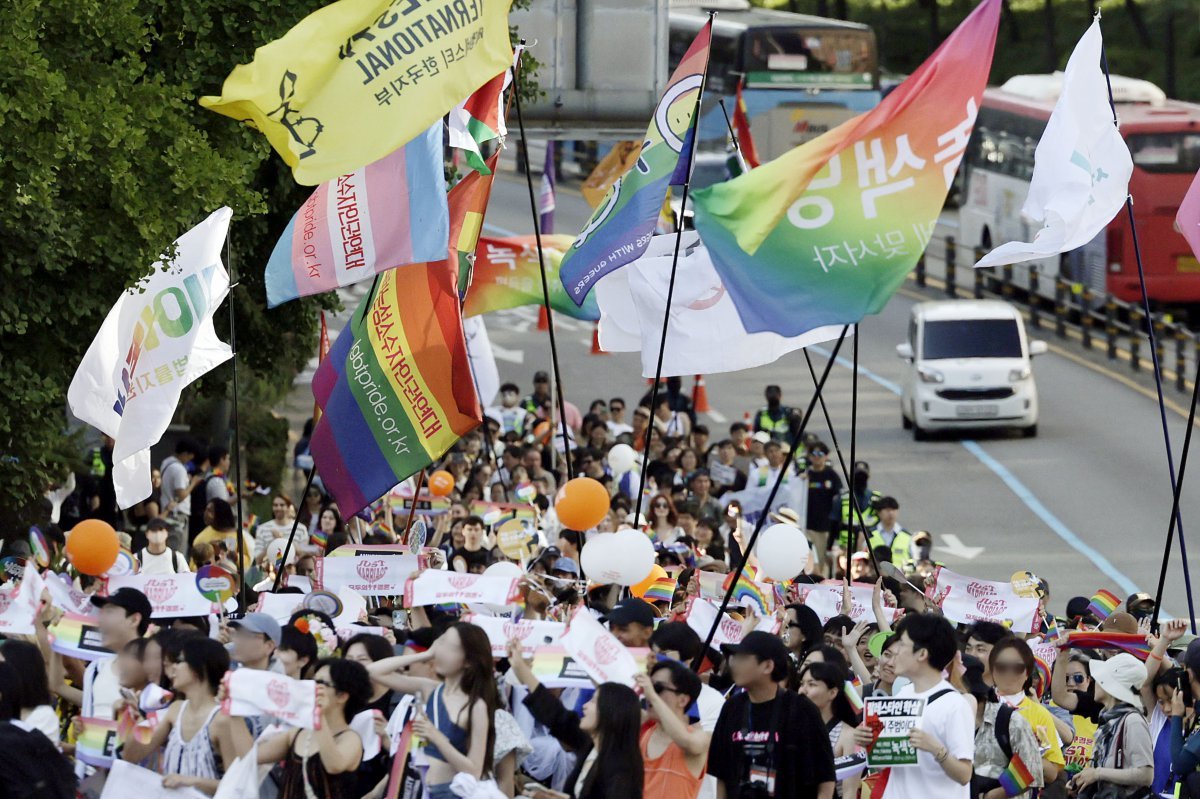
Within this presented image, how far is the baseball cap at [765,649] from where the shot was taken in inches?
324

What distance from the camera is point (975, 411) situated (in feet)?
95.7

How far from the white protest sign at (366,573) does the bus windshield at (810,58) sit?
29574 mm

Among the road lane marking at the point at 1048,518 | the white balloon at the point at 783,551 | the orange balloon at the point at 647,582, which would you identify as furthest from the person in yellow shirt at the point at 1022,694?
the road lane marking at the point at 1048,518

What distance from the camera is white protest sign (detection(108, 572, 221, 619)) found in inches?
435

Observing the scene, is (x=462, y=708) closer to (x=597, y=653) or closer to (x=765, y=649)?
(x=597, y=653)

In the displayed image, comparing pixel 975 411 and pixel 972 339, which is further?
pixel 972 339

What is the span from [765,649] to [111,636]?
296cm

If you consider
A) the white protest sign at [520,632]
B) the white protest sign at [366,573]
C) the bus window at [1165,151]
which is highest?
the white protest sign at [520,632]

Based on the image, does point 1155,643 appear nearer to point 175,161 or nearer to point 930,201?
point 930,201

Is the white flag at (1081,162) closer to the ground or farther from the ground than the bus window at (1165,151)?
farther from the ground

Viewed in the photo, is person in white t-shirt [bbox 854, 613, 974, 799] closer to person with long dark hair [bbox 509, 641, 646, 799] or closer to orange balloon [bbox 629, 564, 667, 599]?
person with long dark hair [bbox 509, 641, 646, 799]

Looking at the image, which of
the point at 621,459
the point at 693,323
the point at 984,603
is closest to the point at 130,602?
the point at 693,323

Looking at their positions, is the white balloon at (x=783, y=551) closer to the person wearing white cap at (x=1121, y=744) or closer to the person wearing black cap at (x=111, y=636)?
the person wearing white cap at (x=1121, y=744)

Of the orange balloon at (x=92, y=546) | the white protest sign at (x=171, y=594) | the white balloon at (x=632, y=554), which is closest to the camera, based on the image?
the white balloon at (x=632, y=554)
